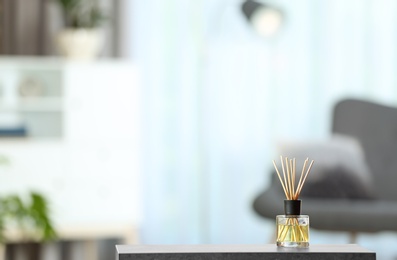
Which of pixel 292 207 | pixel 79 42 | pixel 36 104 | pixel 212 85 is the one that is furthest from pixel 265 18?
pixel 292 207

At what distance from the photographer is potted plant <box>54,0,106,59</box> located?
4613 millimetres

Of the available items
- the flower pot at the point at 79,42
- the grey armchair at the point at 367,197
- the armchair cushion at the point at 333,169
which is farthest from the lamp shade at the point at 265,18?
the flower pot at the point at 79,42

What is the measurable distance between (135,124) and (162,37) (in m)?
0.74

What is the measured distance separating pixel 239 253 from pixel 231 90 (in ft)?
13.4

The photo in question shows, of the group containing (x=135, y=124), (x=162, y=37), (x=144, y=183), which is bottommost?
(x=144, y=183)

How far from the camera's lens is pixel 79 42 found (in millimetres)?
4605

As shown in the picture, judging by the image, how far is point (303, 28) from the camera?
5.24 metres

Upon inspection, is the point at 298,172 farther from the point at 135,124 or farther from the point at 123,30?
the point at 123,30

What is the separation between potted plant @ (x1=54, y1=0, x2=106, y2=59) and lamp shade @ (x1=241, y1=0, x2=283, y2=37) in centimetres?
78

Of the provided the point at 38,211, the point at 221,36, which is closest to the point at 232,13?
the point at 221,36

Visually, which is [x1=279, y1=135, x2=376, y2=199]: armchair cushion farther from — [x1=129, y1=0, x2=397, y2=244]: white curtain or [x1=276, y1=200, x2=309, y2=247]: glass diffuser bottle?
[x1=276, y1=200, x2=309, y2=247]: glass diffuser bottle

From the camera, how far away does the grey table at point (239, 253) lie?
1.15 meters

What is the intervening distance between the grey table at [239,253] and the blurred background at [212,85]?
3537 mm

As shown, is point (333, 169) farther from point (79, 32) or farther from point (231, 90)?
point (79, 32)
